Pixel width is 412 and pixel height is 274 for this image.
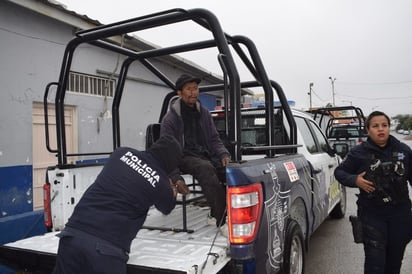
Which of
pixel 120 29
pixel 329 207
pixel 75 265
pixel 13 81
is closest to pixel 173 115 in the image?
pixel 120 29

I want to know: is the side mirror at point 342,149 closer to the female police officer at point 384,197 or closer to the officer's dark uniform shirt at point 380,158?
the officer's dark uniform shirt at point 380,158

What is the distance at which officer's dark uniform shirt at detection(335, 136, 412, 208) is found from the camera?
3.01 m

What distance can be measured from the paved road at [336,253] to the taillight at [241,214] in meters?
2.21

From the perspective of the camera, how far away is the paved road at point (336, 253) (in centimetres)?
429

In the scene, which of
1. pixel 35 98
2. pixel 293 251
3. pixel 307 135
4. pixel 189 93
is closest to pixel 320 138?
A: pixel 307 135

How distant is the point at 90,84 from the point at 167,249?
17.4 ft

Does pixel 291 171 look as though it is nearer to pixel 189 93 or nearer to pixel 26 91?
pixel 189 93

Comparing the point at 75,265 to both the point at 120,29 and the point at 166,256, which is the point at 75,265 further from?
the point at 120,29

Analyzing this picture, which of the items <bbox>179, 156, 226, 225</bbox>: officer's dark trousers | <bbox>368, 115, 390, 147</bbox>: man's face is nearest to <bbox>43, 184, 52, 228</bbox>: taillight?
<bbox>179, 156, 226, 225</bbox>: officer's dark trousers

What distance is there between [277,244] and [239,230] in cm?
54

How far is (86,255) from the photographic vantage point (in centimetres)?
199

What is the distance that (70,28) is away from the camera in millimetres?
6695

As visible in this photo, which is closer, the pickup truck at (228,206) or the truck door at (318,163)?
the pickup truck at (228,206)

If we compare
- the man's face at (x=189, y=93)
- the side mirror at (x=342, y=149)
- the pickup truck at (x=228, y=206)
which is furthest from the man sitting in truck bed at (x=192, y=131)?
the side mirror at (x=342, y=149)
